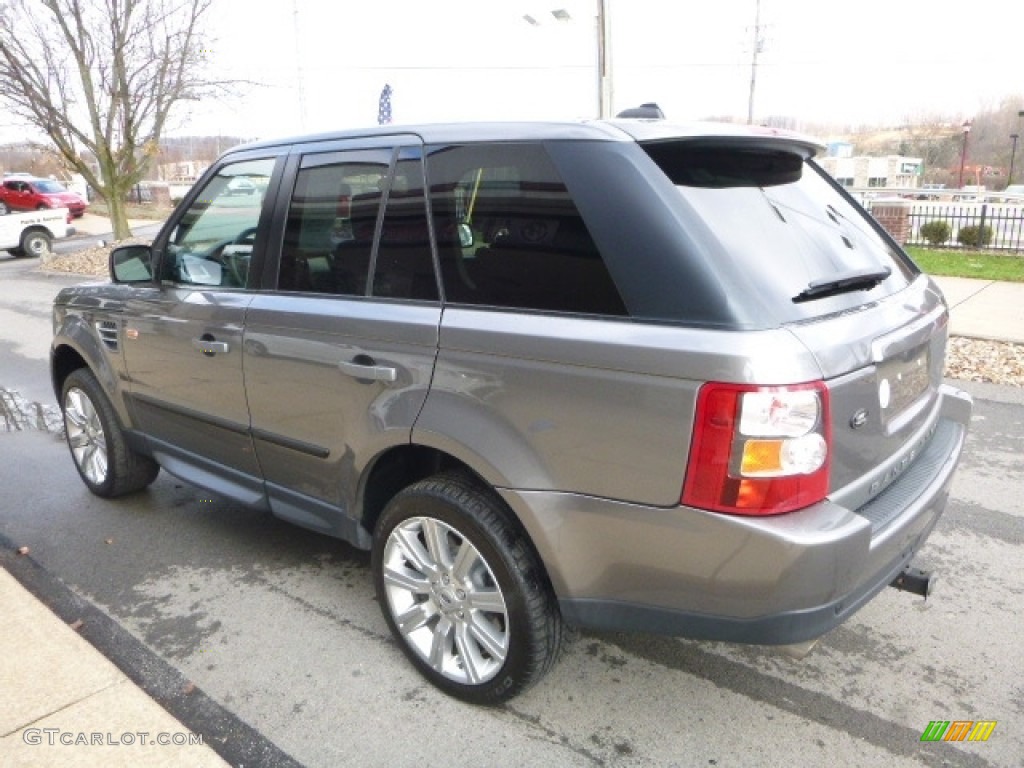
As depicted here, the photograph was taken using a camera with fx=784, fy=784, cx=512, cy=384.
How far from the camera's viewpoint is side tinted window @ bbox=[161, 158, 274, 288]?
3285mm

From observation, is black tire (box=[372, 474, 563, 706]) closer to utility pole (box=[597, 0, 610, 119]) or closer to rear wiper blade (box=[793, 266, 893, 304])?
rear wiper blade (box=[793, 266, 893, 304])

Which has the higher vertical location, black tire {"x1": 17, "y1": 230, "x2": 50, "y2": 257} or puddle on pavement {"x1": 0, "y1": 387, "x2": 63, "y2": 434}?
black tire {"x1": 17, "y1": 230, "x2": 50, "y2": 257}

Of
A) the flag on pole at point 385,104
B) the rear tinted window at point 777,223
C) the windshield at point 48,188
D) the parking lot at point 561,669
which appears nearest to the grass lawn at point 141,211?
the windshield at point 48,188

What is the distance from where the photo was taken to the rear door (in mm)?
2572

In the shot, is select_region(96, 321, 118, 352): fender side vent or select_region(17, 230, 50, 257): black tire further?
select_region(17, 230, 50, 257): black tire

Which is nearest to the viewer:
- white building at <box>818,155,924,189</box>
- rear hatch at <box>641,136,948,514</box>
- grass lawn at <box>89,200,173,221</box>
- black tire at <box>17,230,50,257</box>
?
rear hatch at <box>641,136,948,514</box>

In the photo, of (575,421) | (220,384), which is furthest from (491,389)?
(220,384)

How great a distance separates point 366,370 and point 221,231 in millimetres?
1408

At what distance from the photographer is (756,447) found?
1.92 metres

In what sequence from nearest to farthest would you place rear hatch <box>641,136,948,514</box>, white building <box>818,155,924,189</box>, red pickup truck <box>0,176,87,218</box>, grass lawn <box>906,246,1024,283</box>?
rear hatch <box>641,136,948,514</box> < grass lawn <box>906,246,1024,283</box> < red pickup truck <box>0,176,87,218</box> < white building <box>818,155,924,189</box>

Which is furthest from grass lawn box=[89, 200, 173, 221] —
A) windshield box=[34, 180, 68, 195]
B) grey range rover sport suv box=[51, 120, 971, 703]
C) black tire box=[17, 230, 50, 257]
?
grey range rover sport suv box=[51, 120, 971, 703]

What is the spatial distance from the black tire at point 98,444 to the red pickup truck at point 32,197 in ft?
95.5

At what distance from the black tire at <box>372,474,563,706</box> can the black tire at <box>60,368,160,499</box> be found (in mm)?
2157

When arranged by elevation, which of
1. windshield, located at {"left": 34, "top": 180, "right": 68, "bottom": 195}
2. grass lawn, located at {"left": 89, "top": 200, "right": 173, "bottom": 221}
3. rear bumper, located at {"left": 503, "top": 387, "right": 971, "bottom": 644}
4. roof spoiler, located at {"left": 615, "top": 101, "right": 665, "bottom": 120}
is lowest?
rear bumper, located at {"left": 503, "top": 387, "right": 971, "bottom": 644}
